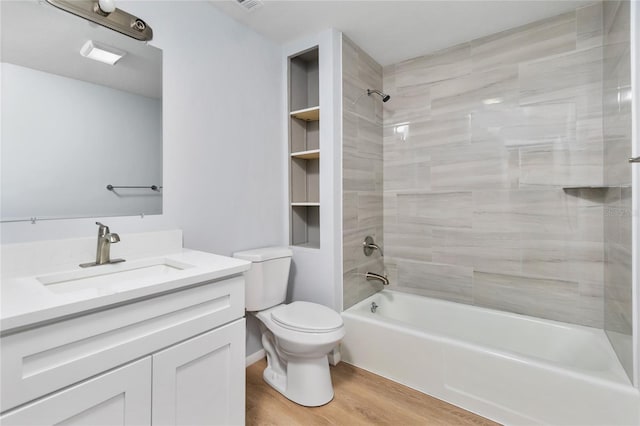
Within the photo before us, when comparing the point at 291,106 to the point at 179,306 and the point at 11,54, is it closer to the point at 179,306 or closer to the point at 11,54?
the point at 11,54

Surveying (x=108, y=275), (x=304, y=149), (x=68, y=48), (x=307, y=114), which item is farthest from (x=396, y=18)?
(x=108, y=275)

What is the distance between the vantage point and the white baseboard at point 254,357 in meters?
2.09

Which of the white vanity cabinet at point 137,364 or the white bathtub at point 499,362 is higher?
the white vanity cabinet at point 137,364

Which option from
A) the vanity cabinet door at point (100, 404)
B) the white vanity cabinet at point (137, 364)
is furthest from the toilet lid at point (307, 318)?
the vanity cabinet door at point (100, 404)

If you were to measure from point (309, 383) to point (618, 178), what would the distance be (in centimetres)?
196

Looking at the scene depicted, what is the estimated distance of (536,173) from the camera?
80.0 inches

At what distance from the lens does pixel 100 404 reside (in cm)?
92

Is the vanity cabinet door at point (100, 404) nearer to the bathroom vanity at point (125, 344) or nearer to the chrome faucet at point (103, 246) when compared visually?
the bathroom vanity at point (125, 344)

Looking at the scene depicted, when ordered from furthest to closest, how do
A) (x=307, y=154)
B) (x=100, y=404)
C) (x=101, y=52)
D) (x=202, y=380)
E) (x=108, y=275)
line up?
(x=307, y=154) → (x=101, y=52) → (x=108, y=275) → (x=202, y=380) → (x=100, y=404)

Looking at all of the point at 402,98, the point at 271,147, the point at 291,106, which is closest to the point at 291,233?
the point at 271,147

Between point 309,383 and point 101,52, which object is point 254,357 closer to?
point 309,383

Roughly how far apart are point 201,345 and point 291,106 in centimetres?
184

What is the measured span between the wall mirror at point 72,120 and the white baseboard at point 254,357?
121 cm

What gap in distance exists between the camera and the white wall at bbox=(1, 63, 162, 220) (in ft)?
3.89
